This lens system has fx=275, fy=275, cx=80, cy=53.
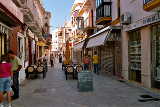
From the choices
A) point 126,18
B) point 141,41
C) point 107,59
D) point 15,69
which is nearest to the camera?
point 15,69

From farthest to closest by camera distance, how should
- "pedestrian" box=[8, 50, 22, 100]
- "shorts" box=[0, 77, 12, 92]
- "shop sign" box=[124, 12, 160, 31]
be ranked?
"shop sign" box=[124, 12, 160, 31] → "pedestrian" box=[8, 50, 22, 100] → "shorts" box=[0, 77, 12, 92]

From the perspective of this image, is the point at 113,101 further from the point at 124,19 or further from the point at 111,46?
the point at 111,46

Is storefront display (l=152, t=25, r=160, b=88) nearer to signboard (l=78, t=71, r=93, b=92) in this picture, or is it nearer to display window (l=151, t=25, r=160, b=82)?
display window (l=151, t=25, r=160, b=82)

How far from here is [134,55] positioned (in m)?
14.9

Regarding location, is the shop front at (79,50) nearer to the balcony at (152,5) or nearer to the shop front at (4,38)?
the shop front at (4,38)

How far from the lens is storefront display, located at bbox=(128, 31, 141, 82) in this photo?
46.5 feet

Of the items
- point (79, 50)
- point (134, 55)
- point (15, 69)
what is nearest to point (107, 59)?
point (134, 55)

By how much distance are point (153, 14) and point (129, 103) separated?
14.0ft

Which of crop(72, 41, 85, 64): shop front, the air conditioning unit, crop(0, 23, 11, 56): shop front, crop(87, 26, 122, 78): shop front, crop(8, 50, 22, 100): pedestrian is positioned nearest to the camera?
crop(8, 50, 22, 100): pedestrian

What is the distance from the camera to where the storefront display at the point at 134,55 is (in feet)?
46.5

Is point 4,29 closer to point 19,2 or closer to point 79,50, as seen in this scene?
point 19,2

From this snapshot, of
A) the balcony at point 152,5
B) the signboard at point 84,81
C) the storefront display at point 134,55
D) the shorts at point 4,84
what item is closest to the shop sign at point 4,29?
the signboard at point 84,81

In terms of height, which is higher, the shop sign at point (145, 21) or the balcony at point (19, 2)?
the balcony at point (19, 2)

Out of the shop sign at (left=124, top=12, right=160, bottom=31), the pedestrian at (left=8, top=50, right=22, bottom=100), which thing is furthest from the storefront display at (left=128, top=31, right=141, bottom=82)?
the pedestrian at (left=8, top=50, right=22, bottom=100)
